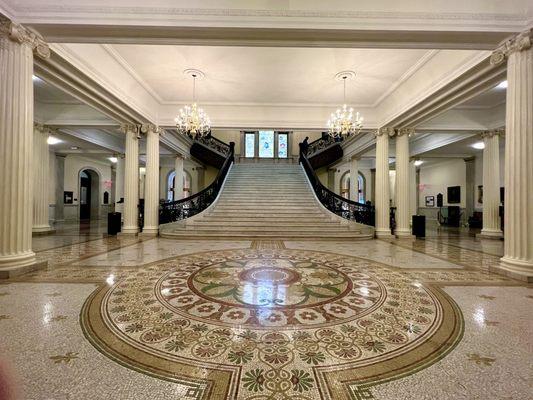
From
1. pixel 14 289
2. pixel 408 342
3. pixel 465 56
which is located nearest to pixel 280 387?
pixel 408 342

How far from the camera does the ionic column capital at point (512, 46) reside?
3342mm

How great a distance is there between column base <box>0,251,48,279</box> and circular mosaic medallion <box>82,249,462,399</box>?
1.49m

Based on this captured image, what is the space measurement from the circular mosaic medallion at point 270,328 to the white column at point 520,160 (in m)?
1.60

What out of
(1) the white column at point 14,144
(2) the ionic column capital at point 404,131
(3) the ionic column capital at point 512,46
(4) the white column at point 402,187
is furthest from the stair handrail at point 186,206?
(3) the ionic column capital at point 512,46

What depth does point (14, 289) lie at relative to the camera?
2781 millimetres

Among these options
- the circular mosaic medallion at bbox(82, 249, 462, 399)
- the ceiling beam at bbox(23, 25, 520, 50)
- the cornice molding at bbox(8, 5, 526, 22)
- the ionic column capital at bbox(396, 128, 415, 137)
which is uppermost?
the cornice molding at bbox(8, 5, 526, 22)

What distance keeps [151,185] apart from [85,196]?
11.4m

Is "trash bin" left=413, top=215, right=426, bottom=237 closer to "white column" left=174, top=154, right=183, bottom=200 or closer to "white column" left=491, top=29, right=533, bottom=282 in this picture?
"white column" left=491, top=29, right=533, bottom=282

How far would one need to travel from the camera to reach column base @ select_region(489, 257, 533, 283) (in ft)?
10.7

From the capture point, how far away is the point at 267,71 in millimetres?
5836

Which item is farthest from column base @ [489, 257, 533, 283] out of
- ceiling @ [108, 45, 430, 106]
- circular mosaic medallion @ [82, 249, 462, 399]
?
ceiling @ [108, 45, 430, 106]

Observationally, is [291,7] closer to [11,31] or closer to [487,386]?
[11,31]

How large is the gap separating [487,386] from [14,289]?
4.36 metres

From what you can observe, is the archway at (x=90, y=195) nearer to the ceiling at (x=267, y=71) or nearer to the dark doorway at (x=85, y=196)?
the dark doorway at (x=85, y=196)
